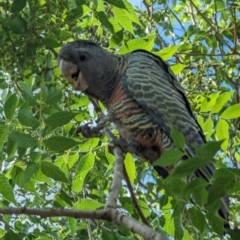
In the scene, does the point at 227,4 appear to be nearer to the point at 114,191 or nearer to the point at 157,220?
the point at 157,220

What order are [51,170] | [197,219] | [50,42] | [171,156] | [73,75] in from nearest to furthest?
[171,156]
[197,219]
[51,170]
[50,42]
[73,75]

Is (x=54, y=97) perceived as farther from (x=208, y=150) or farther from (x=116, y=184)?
(x=208, y=150)

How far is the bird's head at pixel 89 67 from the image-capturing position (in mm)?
3895

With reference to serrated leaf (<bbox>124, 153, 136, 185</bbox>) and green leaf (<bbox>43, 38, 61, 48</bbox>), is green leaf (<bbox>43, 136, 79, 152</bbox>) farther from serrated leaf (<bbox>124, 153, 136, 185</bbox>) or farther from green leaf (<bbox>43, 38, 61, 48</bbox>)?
serrated leaf (<bbox>124, 153, 136, 185</bbox>)

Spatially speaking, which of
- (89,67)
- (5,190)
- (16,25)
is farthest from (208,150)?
(89,67)

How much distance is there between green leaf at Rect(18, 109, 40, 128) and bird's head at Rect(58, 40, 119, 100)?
1.16 meters

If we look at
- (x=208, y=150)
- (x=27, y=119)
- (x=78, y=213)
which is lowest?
(x=78, y=213)

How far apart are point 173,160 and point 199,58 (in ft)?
11.0

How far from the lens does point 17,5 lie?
287 cm

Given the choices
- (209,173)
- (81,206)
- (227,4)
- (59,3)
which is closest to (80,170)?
(81,206)

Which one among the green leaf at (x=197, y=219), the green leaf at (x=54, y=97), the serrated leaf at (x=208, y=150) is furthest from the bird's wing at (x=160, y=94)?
the serrated leaf at (x=208, y=150)

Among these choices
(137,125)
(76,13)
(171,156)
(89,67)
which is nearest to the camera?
(171,156)

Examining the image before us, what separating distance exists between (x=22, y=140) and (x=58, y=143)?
159 millimetres

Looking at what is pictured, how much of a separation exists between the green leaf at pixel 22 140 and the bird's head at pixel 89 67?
1231 mm
